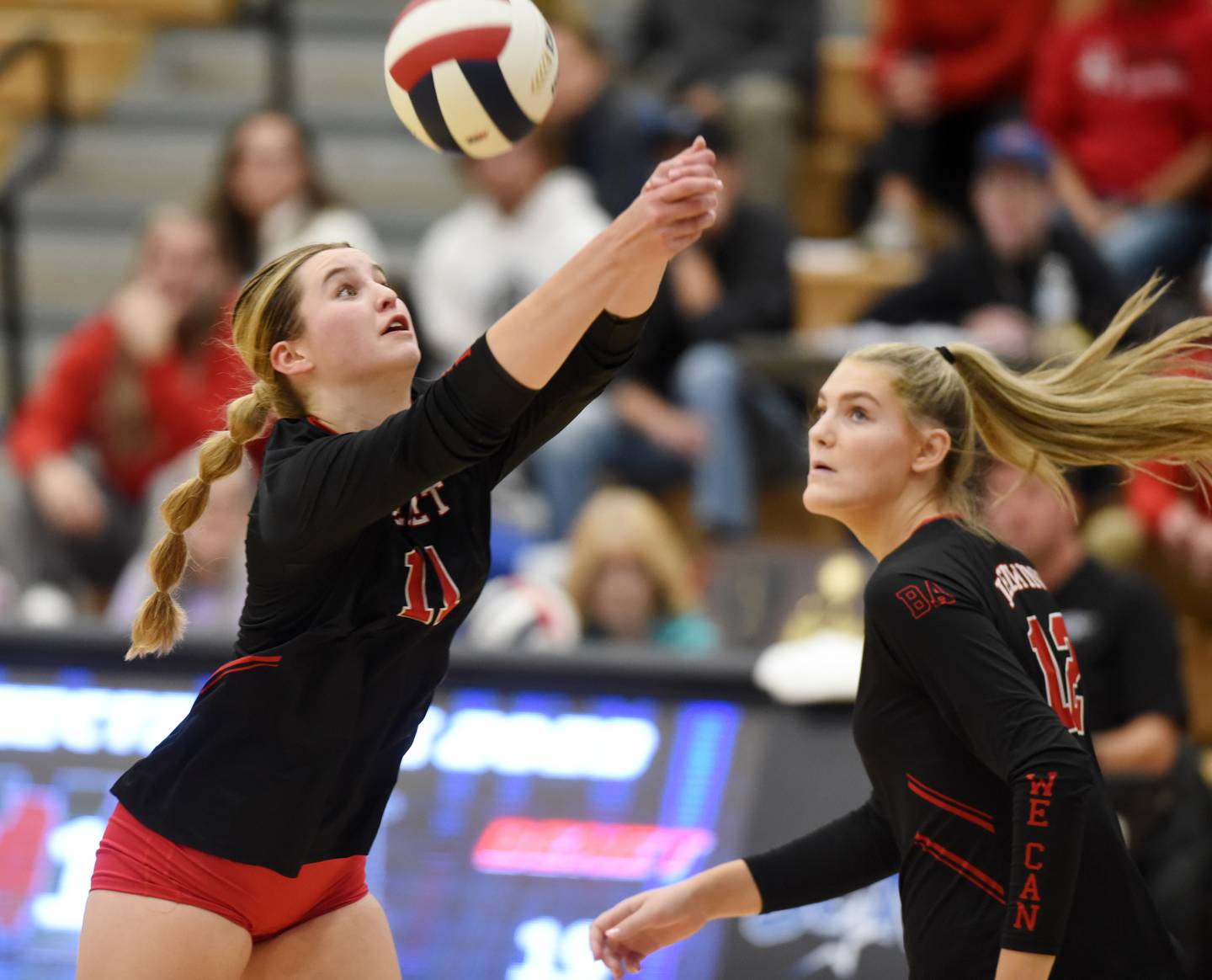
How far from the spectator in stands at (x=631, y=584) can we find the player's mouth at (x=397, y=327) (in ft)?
9.39

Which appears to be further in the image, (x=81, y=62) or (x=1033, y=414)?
(x=81, y=62)

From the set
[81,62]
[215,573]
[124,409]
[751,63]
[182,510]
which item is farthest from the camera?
[81,62]

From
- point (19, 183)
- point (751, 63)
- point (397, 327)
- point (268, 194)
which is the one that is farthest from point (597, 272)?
point (19, 183)

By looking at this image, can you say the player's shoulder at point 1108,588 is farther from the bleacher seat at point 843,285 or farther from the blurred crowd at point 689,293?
the bleacher seat at point 843,285

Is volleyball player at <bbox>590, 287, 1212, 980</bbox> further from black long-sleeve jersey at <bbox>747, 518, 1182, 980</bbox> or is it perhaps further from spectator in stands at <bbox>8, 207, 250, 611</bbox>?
spectator in stands at <bbox>8, 207, 250, 611</bbox>

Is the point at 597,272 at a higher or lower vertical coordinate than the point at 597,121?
lower

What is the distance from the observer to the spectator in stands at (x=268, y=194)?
6.67m

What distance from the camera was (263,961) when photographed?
2.85 m

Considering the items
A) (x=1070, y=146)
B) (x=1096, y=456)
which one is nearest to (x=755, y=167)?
(x=1070, y=146)

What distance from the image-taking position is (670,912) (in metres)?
2.88

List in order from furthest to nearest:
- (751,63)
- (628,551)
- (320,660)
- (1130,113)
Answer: (751,63) < (1130,113) < (628,551) < (320,660)

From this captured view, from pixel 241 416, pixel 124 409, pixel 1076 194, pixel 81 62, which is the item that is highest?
pixel 81 62

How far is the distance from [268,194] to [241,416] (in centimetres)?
395

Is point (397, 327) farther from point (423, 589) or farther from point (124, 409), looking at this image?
point (124, 409)
